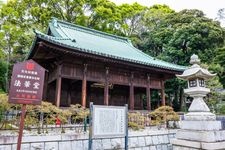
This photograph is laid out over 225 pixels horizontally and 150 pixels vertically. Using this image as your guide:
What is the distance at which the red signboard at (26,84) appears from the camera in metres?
5.19

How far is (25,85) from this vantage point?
17.6 feet

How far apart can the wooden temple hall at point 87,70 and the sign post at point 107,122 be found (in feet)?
18.5

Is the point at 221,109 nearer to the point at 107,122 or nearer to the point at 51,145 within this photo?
the point at 107,122

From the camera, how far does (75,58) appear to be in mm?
12922

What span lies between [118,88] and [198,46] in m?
13.2

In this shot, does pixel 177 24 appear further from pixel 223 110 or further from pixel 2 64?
pixel 2 64

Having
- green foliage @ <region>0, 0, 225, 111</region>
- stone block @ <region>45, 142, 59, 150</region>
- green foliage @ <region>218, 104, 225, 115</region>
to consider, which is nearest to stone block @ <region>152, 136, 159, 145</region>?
stone block @ <region>45, 142, 59, 150</region>

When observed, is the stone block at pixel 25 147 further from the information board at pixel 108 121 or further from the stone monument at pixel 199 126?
the stone monument at pixel 199 126

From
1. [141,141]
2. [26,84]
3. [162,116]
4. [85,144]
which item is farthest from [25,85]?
[162,116]

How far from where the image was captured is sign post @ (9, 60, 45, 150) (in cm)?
517

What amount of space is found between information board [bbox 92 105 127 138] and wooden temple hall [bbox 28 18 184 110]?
5636mm

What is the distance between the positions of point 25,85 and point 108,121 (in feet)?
8.47

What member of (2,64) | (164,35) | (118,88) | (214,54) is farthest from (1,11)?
(214,54)

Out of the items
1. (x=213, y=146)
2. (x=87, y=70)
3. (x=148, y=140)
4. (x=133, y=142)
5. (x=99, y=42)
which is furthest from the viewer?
(x=99, y=42)
